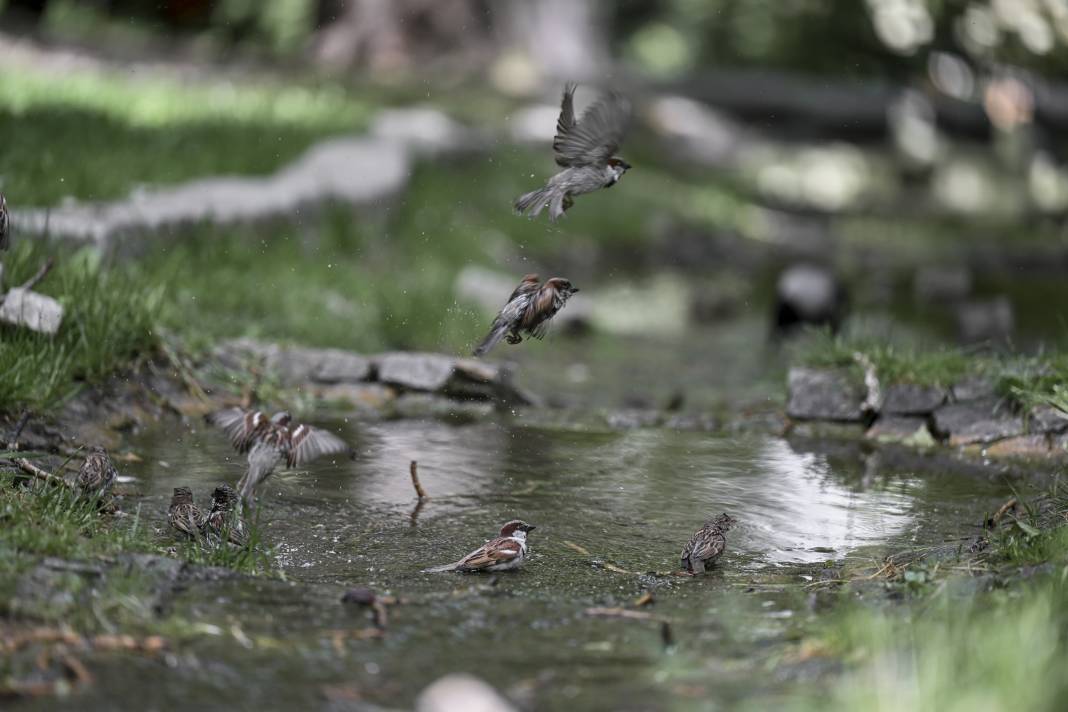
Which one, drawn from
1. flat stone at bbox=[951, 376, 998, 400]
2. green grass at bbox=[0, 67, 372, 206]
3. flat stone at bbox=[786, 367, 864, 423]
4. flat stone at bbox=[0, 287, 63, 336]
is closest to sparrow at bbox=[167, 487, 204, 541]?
flat stone at bbox=[0, 287, 63, 336]

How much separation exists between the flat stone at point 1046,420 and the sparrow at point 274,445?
2.96m

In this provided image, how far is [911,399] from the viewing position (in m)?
5.95

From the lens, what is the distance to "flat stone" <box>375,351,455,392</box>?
6414 mm

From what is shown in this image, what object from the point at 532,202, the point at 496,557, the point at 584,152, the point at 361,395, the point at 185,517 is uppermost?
the point at 584,152

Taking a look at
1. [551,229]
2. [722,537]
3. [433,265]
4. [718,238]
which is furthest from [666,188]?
[722,537]

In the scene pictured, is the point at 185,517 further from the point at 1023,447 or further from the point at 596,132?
the point at 1023,447

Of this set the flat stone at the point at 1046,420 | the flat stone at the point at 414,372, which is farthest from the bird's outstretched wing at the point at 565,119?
the flat stone at the point at 1046,420

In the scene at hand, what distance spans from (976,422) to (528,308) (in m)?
2.31

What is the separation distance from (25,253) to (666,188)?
40.1ft

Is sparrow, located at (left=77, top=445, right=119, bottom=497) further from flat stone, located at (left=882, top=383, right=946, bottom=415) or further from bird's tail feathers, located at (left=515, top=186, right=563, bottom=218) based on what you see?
flat stone, located at (left=882, top=383, right=946, bottom=415)

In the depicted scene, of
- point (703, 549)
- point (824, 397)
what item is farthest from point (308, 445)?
point (824, 397)

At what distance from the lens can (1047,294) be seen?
11.7 meters

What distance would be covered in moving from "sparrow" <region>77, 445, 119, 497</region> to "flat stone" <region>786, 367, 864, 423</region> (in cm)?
324

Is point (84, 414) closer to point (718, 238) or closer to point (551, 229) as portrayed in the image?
point (551, 229)
